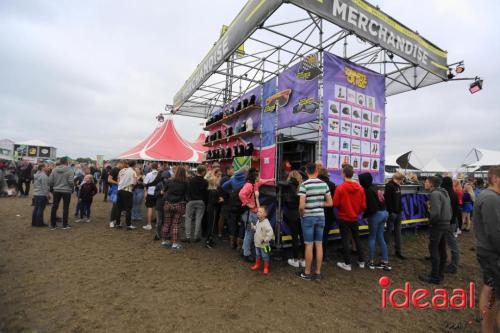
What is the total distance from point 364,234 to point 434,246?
228 centimetres

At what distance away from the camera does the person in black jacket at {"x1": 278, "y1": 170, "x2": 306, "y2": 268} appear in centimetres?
414

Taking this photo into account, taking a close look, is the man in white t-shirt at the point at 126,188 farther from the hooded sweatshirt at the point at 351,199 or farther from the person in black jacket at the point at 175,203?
the hooded sweatshirt at the point at 351,199

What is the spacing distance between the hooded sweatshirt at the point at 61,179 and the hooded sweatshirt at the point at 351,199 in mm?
6536

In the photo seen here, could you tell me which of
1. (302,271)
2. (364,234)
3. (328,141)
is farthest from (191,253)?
(364,234)

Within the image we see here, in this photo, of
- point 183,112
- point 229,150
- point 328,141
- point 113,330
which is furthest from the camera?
point 183,112

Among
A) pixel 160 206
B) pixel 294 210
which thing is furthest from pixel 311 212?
pixel 160 206

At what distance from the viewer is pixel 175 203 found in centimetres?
507

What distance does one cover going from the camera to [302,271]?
4039 millimetres

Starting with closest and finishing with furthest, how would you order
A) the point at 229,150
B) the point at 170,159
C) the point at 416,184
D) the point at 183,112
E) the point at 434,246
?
the point at 434,246, the point at 416,184, the point at 229,150, the point at 183,112, the point at 170,159

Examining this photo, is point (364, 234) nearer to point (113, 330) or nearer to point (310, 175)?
point (310, 175)

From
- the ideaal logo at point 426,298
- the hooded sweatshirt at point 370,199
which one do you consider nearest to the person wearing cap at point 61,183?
the hooded sweatshirt at point 370,199

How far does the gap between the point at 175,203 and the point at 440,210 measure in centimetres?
475

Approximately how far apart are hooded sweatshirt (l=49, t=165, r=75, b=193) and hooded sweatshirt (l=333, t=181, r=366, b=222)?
21.4 feet

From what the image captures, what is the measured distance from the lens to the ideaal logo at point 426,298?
3199 mm
